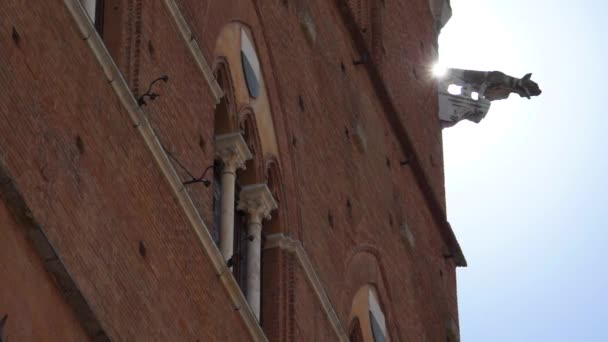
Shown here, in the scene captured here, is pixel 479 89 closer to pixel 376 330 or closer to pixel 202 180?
pixel 376 330

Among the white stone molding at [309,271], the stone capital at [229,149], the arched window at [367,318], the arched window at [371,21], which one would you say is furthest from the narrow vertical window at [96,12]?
the arched window at [371,21]

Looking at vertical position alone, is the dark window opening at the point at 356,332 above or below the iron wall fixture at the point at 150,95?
above

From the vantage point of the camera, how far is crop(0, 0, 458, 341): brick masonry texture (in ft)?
43.0

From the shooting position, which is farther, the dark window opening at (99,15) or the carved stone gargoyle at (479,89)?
the carved stone gargoyle at (479,89)

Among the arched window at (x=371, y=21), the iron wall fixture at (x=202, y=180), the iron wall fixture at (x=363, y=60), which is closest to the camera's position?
the iron wall fixture at (x=202, y=180)

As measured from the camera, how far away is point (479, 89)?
86.2 feet

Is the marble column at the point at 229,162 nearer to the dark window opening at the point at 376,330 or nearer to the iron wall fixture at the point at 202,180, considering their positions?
the iron wall fixture at the point at 202,180

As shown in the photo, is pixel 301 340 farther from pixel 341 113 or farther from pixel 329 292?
pixel 341 113

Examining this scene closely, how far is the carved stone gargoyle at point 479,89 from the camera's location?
25922mm

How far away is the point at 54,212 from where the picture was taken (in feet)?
42.9

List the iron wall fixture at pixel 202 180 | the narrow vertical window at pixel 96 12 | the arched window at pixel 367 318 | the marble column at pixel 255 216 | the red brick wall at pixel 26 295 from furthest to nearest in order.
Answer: the arched window at pixel 367 318, the marble column at pixel 255 216, the iron wall fixture at pixel 202 180, the narrow vertical window at pixel 96 12, the red brick wall at pixel 26 295

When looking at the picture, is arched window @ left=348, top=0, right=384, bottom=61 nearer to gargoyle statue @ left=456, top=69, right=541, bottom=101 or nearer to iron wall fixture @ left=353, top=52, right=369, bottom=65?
iron wall fixture @ left=353, top=52, right=369, bottom=65

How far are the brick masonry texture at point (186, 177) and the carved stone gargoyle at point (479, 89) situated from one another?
2.40m

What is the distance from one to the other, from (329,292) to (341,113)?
2.12 meters
